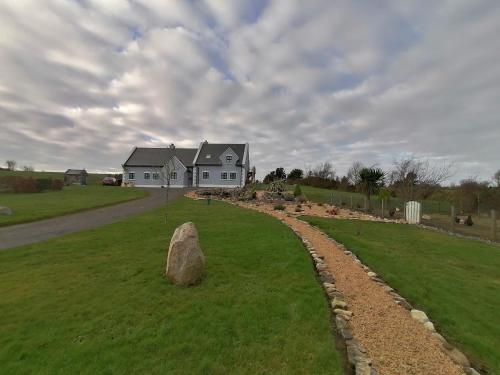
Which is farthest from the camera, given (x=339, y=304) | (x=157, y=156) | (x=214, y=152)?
(x=157, y=156)

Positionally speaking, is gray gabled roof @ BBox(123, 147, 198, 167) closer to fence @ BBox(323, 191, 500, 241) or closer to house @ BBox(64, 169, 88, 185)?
house @ BBox(64, 169, 88, 185)

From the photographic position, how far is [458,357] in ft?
14.4

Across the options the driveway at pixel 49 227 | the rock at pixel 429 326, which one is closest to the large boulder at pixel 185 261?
the rock at pixel 429 326

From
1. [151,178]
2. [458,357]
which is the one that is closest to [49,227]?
[458,357]

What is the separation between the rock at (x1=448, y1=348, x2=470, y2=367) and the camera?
428 centimetres

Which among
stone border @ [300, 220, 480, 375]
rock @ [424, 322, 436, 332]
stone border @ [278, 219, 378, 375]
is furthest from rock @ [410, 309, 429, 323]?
stone border @ [278, 219, 378, 375]

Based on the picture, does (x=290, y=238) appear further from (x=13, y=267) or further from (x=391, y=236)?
(x=13, y=267)

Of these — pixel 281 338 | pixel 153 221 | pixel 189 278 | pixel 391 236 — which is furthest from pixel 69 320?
pixel 391 236

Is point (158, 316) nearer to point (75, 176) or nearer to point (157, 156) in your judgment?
point (157, 156)

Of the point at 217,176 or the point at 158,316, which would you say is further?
the point at 217,176

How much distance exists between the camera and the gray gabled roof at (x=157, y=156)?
1966 inches

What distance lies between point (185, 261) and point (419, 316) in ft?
17.0

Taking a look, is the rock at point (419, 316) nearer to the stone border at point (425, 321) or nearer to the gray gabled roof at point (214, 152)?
the stone border at point (425, 321)

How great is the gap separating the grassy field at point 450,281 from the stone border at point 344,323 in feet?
5.81
